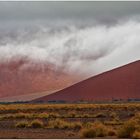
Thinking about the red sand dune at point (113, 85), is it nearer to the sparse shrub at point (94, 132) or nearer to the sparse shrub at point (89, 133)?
the sparse shrub at point (94, 132)

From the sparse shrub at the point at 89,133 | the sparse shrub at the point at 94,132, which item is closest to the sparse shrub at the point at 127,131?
the sparse shrub at the point at 94,132

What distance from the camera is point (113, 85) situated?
155 m

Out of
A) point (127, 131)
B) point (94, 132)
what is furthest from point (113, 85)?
point (127, 131)

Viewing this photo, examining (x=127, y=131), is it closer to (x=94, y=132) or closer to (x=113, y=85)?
(x=94, y=132)

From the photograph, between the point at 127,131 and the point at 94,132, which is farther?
the point at 94,132

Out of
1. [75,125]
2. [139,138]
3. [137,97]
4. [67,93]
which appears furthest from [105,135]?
[67,93]

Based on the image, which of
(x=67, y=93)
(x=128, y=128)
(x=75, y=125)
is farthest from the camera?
(x=67, y=93)

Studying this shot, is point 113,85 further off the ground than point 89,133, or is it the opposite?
point 113,85

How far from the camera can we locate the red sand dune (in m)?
153

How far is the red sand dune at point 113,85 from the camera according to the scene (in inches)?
6019

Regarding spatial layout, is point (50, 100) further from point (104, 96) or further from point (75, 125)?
point (75, 125)

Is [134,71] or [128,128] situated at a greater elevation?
[134,71]

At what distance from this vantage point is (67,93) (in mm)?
167500

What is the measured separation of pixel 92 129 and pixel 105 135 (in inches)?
31.5
